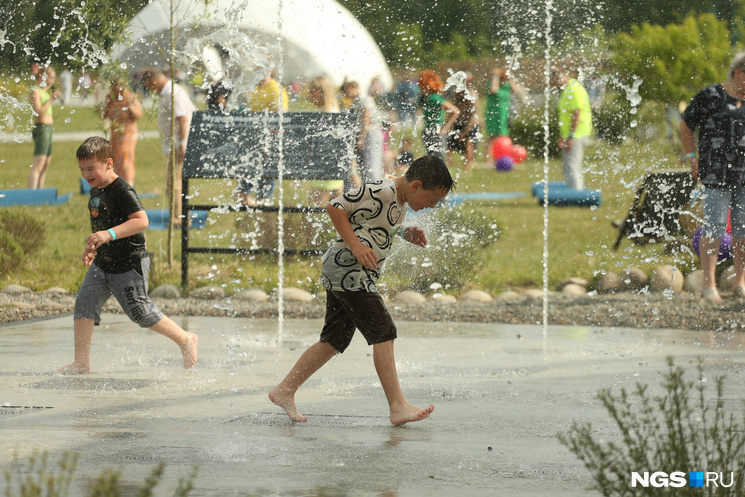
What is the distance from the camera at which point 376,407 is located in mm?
5176

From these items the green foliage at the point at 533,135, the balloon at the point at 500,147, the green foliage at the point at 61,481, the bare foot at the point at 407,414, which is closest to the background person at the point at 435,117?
the bare foot at the point at 407,414

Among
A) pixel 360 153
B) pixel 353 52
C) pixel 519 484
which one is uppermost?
pixel 353 52

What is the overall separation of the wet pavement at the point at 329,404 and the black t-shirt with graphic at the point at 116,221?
61cm

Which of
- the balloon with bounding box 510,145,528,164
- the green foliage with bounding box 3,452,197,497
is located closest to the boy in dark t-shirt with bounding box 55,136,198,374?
the green foliage with bounding box 3,452,197,497

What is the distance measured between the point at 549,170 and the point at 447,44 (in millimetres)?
11678

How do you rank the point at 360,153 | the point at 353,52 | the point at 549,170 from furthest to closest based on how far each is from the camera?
the point at 353,52
the point at 549,170
the point at 360,153

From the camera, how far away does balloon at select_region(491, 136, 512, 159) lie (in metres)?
21.5

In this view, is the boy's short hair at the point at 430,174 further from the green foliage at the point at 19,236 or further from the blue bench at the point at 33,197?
the blue bench at the point at 33,197

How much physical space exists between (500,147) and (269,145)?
12426mm

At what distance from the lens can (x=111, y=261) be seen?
5.97m

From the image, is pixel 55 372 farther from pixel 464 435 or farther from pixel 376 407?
pixel 464 435

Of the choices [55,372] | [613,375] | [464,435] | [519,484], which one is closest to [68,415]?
[55,372]

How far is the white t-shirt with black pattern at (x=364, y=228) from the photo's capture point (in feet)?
15.8
